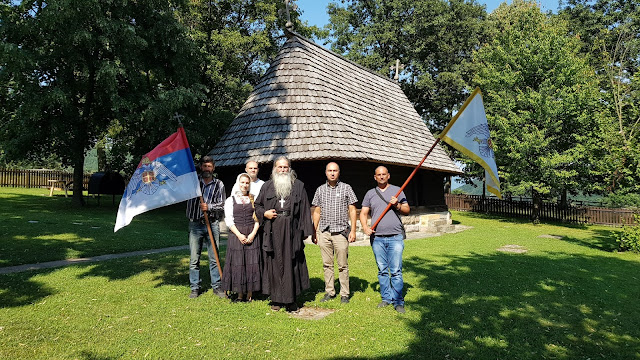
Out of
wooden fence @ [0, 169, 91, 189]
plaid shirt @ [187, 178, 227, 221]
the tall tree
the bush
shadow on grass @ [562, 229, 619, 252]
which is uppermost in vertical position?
the tall tree

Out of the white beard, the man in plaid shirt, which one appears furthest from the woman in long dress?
the man in plaid shirt

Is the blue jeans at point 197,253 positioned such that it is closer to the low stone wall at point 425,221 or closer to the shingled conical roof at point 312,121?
the shingled conical roof at point 312,121

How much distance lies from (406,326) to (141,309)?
3.58m

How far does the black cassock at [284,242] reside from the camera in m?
5.41

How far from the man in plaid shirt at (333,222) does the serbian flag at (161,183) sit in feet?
6.04

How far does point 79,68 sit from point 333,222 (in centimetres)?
1531

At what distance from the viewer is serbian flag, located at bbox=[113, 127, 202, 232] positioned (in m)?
5.73

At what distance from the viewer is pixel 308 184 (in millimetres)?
11672

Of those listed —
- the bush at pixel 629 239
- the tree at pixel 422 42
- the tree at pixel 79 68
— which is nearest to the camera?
the bush at pixel 629 239

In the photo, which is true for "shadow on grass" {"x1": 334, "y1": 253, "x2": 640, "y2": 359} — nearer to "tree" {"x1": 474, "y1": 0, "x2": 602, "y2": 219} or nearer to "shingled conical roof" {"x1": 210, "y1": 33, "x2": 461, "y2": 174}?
"shingled conical roof" {"x1": 210, "y1": 33, "x2": 461, "y2": 174}

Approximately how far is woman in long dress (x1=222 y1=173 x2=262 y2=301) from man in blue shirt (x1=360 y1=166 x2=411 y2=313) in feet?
5.41

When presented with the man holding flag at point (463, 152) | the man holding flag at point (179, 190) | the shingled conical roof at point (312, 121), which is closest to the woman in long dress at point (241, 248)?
the man holding flag at point (179, 190)

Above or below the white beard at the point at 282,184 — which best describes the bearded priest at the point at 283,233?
below

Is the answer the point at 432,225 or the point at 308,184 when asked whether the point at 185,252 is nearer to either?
the point at 308,184
